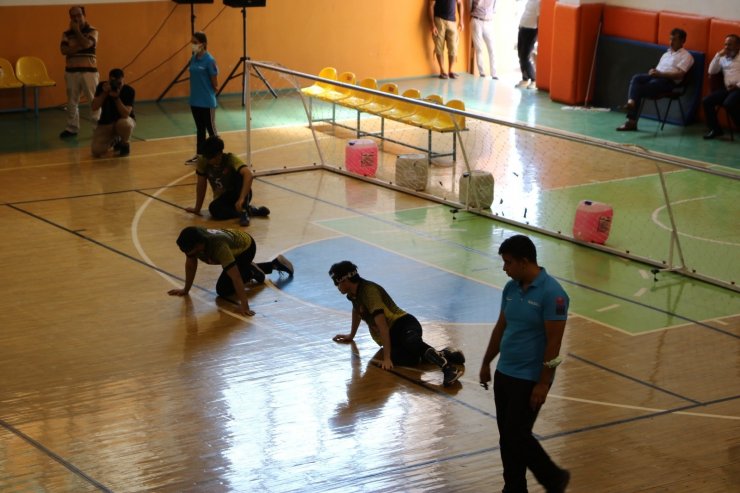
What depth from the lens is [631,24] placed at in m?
21.4

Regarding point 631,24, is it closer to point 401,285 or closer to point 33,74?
point 33,74

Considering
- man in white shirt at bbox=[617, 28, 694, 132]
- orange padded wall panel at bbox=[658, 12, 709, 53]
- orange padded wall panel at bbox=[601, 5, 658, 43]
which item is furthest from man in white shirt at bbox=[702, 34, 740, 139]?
orange padded wall panel at bbox=[601, 5, 658, 43]

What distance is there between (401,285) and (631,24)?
37.7 ft

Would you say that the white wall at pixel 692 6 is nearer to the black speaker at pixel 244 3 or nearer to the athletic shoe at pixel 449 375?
the black speaker at pixel 244 3

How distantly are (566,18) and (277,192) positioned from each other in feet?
28.8

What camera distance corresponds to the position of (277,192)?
51.1 ft

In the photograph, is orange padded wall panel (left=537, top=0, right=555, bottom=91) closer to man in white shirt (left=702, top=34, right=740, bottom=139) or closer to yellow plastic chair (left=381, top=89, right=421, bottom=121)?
man in white shirt (left=702, top=34, right=740, bottom=139)

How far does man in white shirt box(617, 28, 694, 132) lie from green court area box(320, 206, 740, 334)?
20.5ft

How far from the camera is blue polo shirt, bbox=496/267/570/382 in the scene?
6.69 metres

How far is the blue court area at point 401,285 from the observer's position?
11117mm

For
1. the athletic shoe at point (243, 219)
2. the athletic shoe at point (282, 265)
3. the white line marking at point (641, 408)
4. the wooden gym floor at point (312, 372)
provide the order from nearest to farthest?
the wooden gym floor at point (312, 372) < the white line marking at point (641, 408) < the athletic shoe at point (282, 265) < the athletic shoe at point (243, 219)

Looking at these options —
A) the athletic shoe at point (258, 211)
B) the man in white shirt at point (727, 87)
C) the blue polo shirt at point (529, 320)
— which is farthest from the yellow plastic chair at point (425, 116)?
the blue polo shirt at point (529, 320)

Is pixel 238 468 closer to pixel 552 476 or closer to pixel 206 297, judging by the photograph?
pixel 552 476

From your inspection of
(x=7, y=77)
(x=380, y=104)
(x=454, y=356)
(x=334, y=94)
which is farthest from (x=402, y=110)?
(x=454, y=356)
